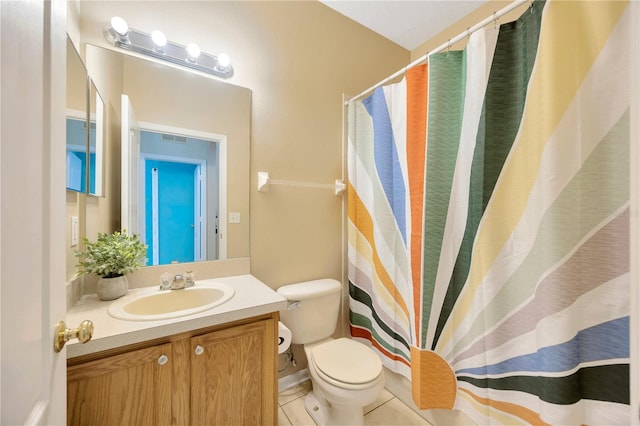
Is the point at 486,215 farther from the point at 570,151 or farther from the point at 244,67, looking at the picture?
the point at 244,67

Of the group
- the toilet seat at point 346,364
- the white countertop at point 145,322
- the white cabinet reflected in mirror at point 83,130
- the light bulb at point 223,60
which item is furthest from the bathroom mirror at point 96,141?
the toilet seat at point 346,364

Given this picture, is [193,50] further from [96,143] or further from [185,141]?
[96,143]

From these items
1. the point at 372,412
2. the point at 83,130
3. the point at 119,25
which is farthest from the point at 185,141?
the point at 372,412

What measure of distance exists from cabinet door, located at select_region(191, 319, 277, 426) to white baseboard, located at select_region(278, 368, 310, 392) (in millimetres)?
591

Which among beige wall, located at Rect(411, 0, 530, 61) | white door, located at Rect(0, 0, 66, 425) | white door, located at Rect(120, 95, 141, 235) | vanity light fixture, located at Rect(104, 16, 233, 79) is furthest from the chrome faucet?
beige wall, located at Rect(411, 0, 530, 61)

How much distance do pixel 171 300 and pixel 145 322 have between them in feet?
1.15

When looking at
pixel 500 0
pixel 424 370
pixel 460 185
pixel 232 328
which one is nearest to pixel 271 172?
pixel 232 328

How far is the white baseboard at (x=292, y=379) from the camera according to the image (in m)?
1.71

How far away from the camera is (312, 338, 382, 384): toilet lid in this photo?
1294 mm

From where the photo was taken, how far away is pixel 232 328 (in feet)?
3.45

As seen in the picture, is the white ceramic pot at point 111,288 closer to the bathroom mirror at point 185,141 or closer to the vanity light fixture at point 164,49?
the bathroom mirror at point 185,141

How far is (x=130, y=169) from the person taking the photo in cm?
130

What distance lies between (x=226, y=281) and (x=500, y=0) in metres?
2.43

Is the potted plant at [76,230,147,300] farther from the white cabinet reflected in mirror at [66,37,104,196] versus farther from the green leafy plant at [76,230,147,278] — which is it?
the white cabinet reflected in mirror at [66,37,104,196]
